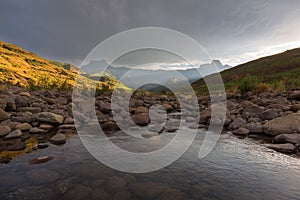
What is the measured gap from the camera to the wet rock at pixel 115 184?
399 cm

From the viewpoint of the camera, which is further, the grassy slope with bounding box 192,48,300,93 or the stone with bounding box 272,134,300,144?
the grassy slope with bounding box 192,48,300,93

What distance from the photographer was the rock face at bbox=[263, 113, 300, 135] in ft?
24.4

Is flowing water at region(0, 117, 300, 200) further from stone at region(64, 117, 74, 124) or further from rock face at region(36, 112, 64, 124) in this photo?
stone at region(64, 117, 74, 124)

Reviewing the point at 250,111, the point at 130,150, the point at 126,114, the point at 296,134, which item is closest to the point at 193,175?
the point at 130,150

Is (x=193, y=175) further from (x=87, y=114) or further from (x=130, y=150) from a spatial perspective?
(x=87, y=114)

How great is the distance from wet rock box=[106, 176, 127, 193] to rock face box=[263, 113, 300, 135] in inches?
261

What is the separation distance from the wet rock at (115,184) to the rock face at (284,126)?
6620mm

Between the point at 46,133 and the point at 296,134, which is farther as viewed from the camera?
the point at 46,133

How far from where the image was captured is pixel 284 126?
7.68 m

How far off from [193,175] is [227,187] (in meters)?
0.83

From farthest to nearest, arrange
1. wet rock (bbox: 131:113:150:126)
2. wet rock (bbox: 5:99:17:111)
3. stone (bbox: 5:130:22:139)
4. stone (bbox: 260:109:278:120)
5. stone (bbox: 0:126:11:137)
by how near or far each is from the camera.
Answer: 1. wet rock (bbox: 131:113:150:126)
2. wet rock (bbox: 5:99:17:111)
3. stone (bbox: 260:109:278:120)
4. stone (bbox: 0:126:11:137)
5. stone (bbox: 5:130:22:139)

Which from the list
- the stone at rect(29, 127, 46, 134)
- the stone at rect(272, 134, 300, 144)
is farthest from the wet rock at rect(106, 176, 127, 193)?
the stone at rect(272, 134, 300, 144)

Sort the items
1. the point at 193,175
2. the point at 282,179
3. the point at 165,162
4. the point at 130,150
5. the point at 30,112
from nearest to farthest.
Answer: the point at 282,179 < the point at 193,175 < the point at 165,162 < the point at 130,150 < the point at 30,112

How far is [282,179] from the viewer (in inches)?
173
